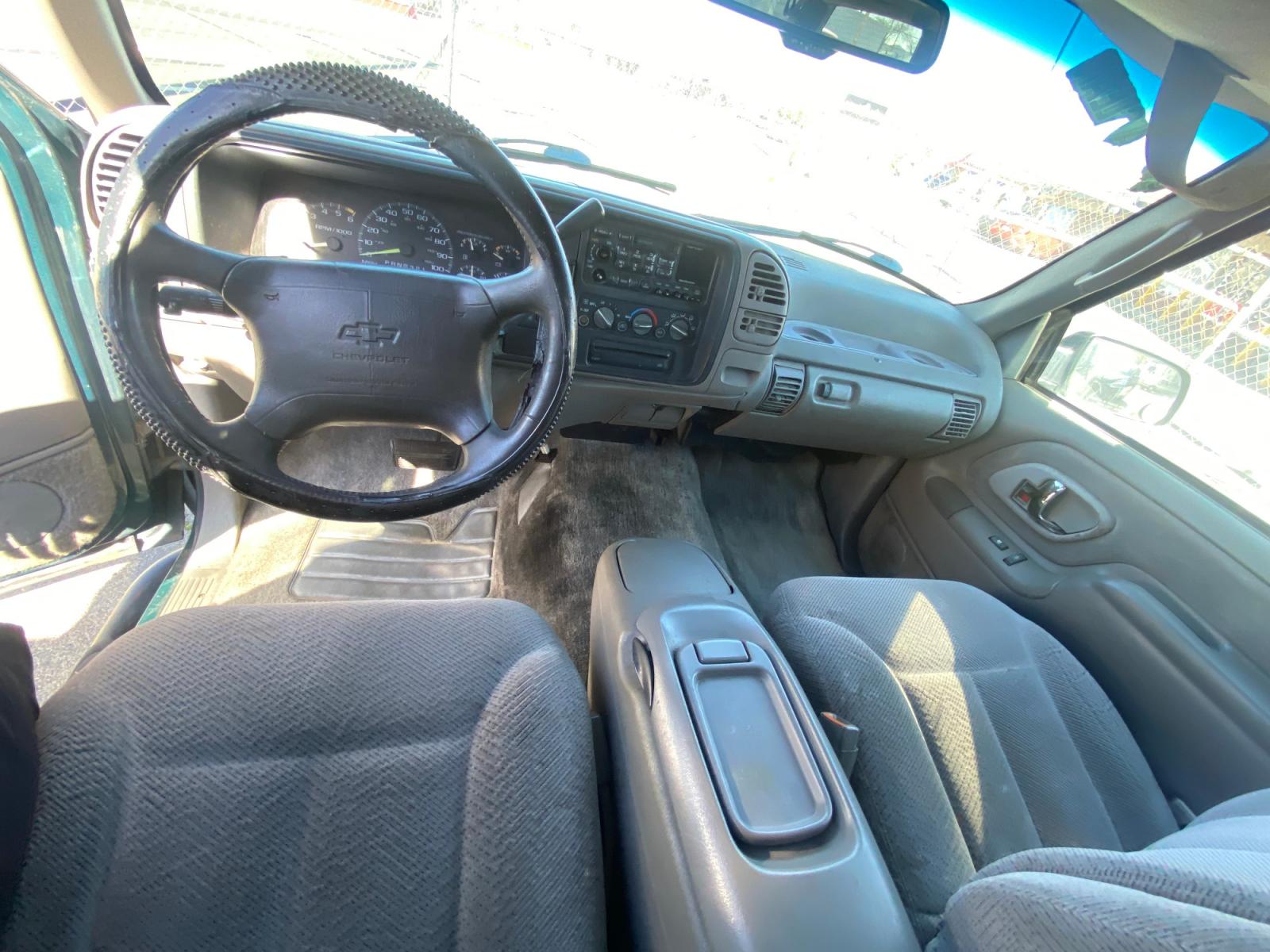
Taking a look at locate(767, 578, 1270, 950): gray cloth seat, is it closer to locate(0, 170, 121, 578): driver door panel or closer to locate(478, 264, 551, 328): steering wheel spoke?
locate(478, 264, 551, 328): steering wheel spoke

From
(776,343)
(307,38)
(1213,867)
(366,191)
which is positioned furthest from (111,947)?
(776,343)

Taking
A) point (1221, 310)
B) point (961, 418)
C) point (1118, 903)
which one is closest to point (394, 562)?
point (1118, 903)

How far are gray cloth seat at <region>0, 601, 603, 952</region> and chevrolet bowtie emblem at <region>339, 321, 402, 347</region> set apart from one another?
44 centimetres

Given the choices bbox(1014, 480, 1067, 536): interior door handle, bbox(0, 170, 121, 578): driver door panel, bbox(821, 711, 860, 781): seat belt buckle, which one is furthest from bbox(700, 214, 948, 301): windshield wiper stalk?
bbox(0, 170, 121, 578): driver door panel

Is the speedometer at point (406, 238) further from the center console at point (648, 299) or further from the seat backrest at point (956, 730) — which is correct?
the seat backrest at point (956, 730)

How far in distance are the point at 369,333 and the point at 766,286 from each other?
40.4 inches

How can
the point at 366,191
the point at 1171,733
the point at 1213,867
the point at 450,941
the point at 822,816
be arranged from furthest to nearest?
the point at 1171,733
the point at 366,191
the point at 822,816
the point at 450,941
the point at 1213,867

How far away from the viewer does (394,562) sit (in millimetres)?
1801

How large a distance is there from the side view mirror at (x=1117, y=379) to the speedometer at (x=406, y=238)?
1.94 m

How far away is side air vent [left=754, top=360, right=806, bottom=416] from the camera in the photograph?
5.87 feet

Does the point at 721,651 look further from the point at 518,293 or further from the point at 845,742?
the point at 518,293

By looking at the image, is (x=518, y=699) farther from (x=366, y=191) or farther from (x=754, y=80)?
(x=754, y=80)

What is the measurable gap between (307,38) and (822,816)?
1.61 metres

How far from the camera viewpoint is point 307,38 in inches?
45.9
